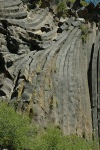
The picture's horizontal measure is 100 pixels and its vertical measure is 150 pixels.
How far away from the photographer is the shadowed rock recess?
56.4 ft

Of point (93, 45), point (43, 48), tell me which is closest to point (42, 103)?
point (43, 48)

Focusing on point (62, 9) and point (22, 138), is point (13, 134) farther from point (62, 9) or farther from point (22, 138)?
point (62, 9)

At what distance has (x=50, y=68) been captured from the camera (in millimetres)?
19859

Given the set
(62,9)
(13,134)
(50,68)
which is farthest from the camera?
(62,9)

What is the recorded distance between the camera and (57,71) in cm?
2025

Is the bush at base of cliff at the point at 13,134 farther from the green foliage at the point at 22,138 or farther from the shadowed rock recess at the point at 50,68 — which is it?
the shadowed rock recess at the point at 50,68

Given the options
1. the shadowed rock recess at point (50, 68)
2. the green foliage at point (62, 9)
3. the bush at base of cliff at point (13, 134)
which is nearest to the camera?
the bush at base of cliff at point (13, 134)

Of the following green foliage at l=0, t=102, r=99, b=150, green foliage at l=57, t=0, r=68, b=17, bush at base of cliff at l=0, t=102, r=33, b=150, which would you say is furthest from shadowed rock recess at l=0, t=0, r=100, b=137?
bush at base of cliff at l=0, t=102, r=33, b=150

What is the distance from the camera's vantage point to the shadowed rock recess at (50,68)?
17.2 m

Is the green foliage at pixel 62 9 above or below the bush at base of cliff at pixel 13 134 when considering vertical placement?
above

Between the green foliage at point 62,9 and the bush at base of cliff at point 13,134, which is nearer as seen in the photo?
A: the bush at base of cliff at point 13,134

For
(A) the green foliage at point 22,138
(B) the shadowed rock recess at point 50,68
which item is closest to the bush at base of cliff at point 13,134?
(A) the green foliage at point 22,138

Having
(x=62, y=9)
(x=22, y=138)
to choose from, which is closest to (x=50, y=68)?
(x=22, y=138)

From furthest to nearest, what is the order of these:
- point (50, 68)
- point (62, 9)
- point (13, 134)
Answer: point (62, 9) < point (50, 68) < point (13, 134)
